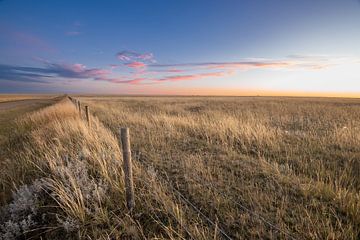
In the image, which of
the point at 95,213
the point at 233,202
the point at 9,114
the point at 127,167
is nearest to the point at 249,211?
the point at 233,202

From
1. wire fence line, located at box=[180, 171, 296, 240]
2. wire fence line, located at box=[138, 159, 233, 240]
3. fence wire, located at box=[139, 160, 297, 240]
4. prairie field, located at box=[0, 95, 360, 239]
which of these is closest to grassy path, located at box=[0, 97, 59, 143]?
prairie field, located at box=[0, 95, 360, 239]

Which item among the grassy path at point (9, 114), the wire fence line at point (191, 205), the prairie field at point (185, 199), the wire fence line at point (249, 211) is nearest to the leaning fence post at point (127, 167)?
the prairie field at point (185, 199)

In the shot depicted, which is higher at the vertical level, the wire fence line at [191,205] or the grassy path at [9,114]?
the wire fence line at [191,205]

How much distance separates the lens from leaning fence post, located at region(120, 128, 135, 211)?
2986mm

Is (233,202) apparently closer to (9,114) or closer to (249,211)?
(249,211)

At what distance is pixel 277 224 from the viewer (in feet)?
9.06

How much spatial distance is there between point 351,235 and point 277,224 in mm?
814

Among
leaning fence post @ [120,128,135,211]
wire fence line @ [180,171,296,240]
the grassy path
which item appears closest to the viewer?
wire fence line @ [180,171,296,240]

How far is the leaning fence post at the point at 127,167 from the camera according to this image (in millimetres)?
2986

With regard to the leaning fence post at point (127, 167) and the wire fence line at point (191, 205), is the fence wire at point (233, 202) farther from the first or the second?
the leaning fence post at point (127, 167)

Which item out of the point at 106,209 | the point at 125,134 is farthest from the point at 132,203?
the point at 125,134

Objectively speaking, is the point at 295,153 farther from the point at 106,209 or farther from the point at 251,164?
the point at 106,209

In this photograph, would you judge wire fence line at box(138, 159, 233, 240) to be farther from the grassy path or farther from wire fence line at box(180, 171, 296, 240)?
the grassy path

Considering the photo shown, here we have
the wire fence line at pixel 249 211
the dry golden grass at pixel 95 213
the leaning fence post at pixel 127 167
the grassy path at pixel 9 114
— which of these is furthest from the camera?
the grassy path at pixel 9 114
